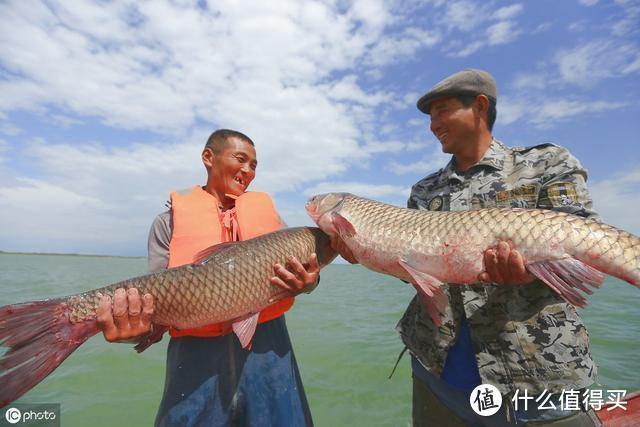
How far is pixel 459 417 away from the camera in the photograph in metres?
2.81

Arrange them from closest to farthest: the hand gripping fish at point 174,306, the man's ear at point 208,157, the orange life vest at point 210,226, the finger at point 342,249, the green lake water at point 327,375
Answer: the hand gripping fish at point 174,306 → the orange life vest at point 210,226 → the finger at point 342,249 → the man's ear at point 208,157 → the green lake water at point 327,375

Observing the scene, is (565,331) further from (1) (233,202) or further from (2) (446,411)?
(1) (233,202)

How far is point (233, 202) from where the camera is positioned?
378 cm

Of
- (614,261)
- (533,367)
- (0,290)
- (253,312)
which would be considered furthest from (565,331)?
(0,290)

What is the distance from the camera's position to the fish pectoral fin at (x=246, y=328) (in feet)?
9.17

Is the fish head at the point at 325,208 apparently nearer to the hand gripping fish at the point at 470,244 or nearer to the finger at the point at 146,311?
the hand gripping fish at the point at 470,244

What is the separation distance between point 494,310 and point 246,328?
1.85 meters

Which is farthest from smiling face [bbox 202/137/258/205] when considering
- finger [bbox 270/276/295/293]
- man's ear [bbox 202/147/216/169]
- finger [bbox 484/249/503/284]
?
finger [bbox 484/249/503/284]

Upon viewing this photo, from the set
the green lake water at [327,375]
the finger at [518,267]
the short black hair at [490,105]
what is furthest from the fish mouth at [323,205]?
the green lake water at [327,375]

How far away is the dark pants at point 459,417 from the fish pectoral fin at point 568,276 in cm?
84

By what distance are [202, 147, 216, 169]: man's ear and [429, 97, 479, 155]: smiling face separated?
6.87 ft

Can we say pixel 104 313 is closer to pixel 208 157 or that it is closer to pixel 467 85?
pixel 208 157

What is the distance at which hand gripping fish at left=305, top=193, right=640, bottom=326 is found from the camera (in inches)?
92.2

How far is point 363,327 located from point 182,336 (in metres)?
11.4
